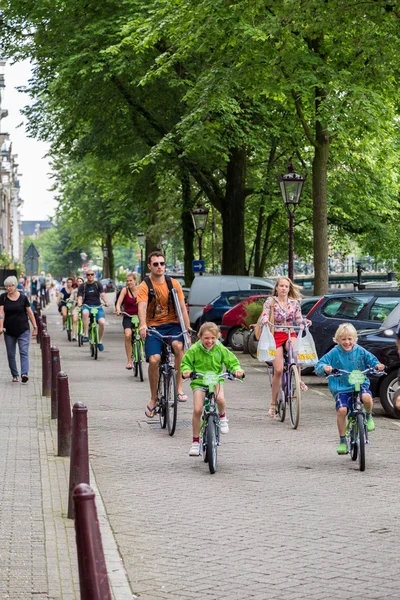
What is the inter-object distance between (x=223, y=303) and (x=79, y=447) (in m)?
22.1

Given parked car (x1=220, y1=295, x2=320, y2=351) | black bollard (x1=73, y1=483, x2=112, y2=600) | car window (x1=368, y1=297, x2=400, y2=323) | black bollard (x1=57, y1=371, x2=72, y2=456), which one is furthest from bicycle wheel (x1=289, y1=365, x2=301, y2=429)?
parked car (x1=220, y1=295, x2=320, y2=351)

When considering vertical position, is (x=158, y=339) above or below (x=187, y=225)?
below

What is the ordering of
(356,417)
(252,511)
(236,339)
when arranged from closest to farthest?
1. (252,511)
2. (356,417)
3. (236,339)

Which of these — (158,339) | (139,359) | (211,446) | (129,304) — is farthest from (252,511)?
(129,304)

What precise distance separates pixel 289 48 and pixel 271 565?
1861 cm

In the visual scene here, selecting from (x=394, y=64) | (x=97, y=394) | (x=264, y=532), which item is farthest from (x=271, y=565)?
(x=394, y=64)

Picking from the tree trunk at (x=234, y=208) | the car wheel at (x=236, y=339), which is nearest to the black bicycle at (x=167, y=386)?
the car wheel at (x=236, y=339)

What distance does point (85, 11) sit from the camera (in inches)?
1315

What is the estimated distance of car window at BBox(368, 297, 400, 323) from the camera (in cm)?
1861

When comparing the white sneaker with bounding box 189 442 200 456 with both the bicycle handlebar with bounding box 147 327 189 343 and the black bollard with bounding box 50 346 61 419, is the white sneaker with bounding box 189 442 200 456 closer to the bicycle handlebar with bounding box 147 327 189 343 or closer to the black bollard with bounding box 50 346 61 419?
the bicycle handlebar with bounding box 147 327 189 343

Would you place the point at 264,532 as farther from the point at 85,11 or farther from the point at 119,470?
the point at 85,11

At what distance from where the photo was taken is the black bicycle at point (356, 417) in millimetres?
10398

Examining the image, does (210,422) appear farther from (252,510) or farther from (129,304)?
(129,304)

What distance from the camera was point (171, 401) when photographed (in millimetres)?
12977
